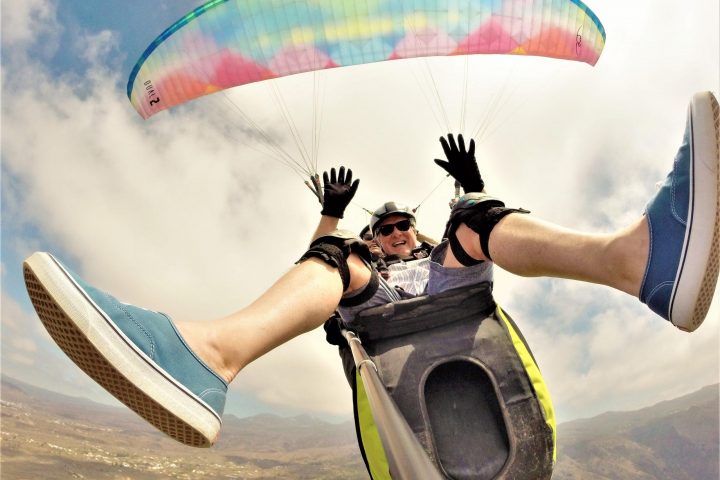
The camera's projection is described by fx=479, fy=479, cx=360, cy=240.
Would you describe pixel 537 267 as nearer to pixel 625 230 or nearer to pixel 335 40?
pixel 625 230

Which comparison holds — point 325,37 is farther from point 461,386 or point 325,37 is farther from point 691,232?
point 691,232

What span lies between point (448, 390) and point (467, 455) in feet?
1.13

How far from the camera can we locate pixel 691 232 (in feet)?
5.13

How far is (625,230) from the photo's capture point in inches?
69.4

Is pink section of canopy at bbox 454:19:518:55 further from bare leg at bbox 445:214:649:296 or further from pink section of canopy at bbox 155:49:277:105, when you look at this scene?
bare leg at bbox 445:214:649:296

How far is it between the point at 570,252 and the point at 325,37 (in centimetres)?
562

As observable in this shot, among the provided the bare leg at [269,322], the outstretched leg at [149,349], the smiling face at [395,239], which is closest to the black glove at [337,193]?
the smiling face at [395,239]

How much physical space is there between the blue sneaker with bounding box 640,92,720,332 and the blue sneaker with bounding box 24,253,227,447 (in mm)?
1585

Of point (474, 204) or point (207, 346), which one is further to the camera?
point (474, 204)

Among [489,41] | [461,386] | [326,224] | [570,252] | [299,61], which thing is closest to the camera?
[570,252]

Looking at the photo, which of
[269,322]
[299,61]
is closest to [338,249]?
[269,322]

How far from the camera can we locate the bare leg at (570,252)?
5.58ft

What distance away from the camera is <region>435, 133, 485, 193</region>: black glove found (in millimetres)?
3539

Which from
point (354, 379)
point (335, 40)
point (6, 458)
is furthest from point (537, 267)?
point (6, 458)
